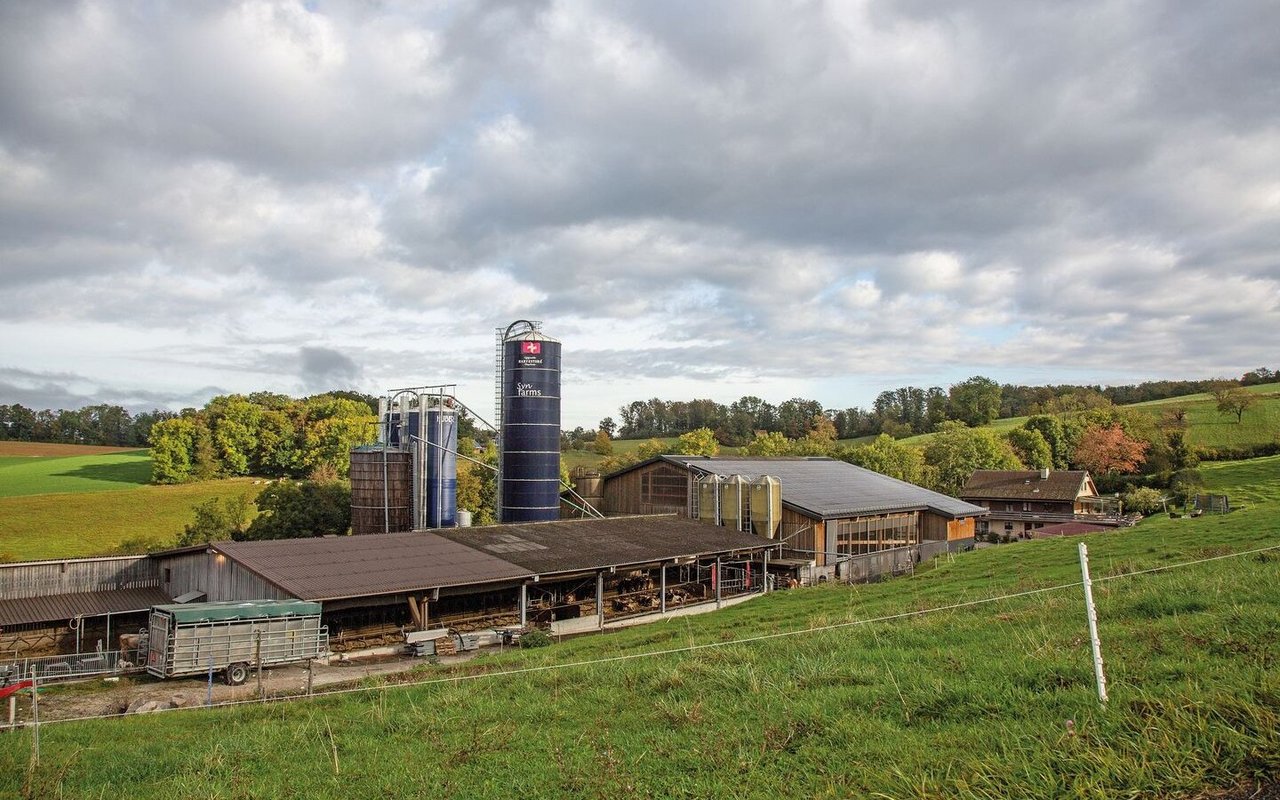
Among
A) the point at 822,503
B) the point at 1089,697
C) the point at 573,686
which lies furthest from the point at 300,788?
the point at 822,503

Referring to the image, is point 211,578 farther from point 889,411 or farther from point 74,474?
point 889,411

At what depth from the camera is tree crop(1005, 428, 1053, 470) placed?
295 feet

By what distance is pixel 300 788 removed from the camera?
832cm

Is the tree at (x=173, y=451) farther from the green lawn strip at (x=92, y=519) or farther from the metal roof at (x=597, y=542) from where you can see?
the metal roof at (x=597, y=542)

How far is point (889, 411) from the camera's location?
159625 millimetres

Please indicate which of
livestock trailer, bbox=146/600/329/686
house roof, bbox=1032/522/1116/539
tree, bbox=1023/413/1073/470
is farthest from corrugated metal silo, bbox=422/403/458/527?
tree, bbox=1023/413/1073/470

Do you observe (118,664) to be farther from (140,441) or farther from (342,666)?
(140,441)

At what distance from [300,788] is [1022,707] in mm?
7409

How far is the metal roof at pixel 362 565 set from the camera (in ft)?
80.4

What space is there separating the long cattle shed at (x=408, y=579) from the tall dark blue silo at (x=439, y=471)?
4.96 m

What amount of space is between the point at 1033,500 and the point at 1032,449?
23.4 metres

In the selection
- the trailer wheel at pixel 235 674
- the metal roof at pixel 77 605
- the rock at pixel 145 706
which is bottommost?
the trailer wheel at pixel 235 674

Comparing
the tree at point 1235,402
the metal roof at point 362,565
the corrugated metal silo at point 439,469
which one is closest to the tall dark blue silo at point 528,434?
the corrugated metal silo at point 439,469

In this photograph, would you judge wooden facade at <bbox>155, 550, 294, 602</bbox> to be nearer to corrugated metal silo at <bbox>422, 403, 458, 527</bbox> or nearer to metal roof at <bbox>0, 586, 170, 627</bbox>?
metal roof at <bbox>0, 586, 170, 627</bbox>
